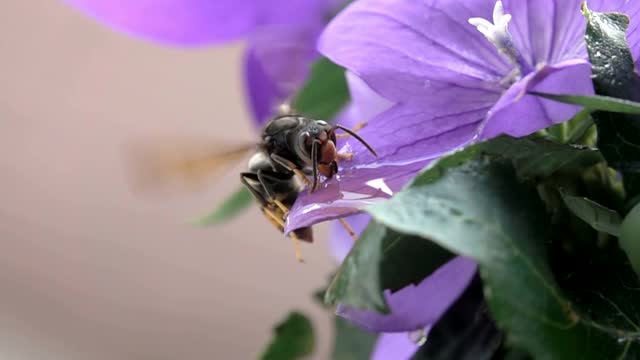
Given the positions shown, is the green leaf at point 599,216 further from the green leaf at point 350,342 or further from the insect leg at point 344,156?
the green leaf at point 350,342

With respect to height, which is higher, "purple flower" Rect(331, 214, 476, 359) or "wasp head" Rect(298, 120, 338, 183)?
"wasp head" Rect(298, 120, 338, 183)

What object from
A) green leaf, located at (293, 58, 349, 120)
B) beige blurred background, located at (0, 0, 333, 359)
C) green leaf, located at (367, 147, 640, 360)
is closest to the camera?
green leaf, located at (367, 147, 640, 360)

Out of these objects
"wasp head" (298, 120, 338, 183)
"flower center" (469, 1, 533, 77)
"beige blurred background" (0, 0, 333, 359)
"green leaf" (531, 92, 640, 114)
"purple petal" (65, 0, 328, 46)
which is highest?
"purple petal" (65, 0, 328, 46)

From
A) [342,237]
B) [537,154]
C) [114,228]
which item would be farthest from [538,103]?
[114,228]

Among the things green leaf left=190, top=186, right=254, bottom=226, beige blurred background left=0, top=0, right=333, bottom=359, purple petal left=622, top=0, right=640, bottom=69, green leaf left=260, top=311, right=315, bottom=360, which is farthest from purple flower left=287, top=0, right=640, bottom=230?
beige blurred background left=0, top=0, right=333, bottom=359

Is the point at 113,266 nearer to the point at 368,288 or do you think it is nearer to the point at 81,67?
the point at 81,67

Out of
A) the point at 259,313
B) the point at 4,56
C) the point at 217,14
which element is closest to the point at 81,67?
the point at 4,56

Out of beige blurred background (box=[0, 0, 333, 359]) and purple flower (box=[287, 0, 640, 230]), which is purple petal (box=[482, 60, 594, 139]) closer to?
purple flower (box=[287, 0, 640, 230])

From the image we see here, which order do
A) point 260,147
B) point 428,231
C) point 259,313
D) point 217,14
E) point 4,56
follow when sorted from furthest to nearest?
point 259,313 → point 4,56 → point 217,14 → point 260,147 → point 428,231

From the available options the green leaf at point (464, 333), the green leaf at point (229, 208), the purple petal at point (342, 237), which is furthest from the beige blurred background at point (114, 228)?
the green leaf at point (464, 333)
